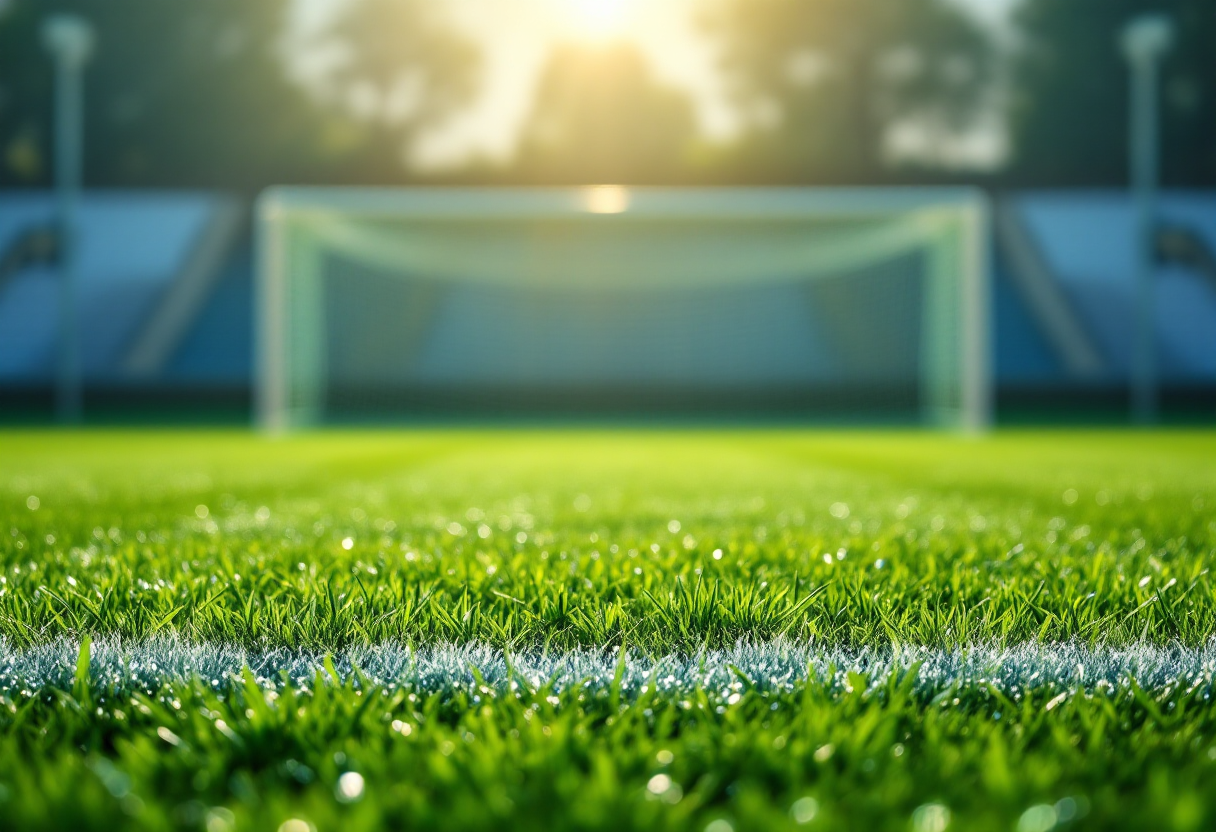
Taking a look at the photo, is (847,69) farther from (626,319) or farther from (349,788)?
(349,788)

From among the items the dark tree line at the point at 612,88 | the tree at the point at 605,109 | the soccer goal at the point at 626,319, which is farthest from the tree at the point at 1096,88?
the soccer goal at the point at 626,319

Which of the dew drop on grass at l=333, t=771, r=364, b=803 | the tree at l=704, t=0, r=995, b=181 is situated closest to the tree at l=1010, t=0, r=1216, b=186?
the tree at l=704, t=0, r=995, b=181

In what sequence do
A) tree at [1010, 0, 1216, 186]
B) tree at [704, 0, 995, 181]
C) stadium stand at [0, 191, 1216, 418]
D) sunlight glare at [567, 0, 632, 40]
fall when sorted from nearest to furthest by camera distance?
stadium stand at [0, 191, 1216, 418]
sunlight glare at [567, 0, 632, 40]
tree at [704, 0, 995, 181]
tree at [1010, 0, 1216, 186]

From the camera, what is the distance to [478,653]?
1.63 metres

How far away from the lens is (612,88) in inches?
1098

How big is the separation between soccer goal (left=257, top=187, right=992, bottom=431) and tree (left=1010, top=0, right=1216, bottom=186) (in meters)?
11.7

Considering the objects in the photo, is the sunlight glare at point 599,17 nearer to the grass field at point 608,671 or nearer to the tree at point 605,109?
the tree at point 605,109

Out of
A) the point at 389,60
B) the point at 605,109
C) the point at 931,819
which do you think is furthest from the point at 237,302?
the point at 931,819

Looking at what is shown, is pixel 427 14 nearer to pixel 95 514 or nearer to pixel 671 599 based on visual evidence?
pixel 95 514

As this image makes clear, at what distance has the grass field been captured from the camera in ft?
3.27

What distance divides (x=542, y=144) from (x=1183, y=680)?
90.8ft

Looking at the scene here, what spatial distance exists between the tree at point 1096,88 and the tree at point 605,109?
8.89 meters

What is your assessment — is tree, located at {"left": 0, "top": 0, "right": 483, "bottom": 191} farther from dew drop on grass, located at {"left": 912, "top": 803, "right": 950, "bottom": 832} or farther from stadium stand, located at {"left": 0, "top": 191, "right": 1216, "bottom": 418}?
dew drop on grass, located at {"left": 912, "top": 803, "right": 950, "bottom": 832}

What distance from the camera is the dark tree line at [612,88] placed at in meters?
26.6
